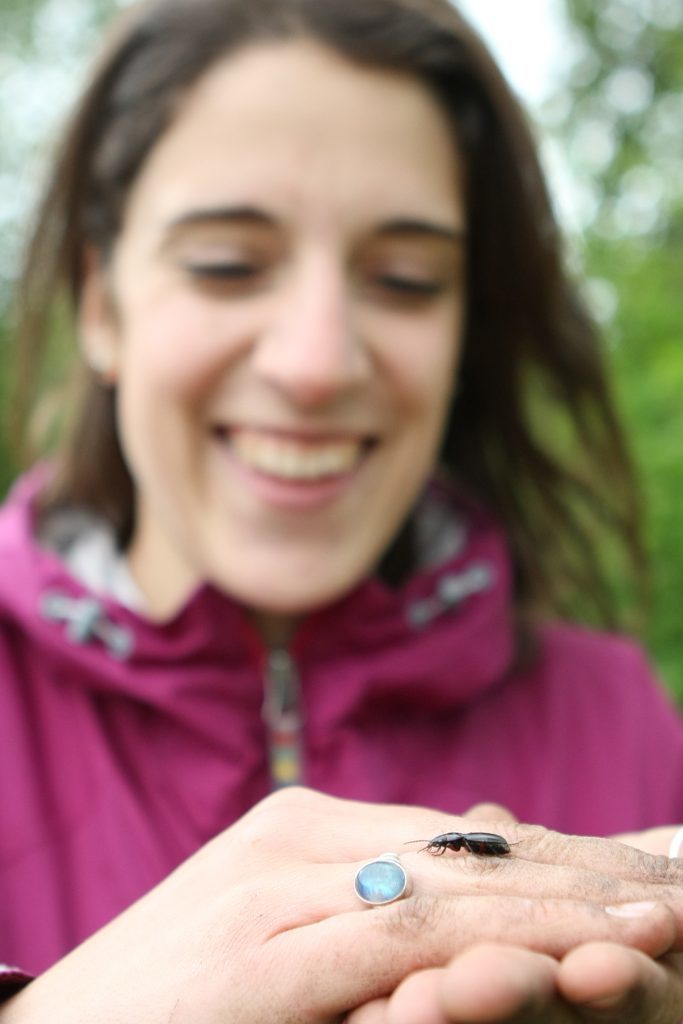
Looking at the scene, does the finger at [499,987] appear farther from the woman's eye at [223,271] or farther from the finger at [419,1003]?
the woman's eye at [223,271]

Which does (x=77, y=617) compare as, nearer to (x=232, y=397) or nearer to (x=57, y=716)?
(x=57, y=716)

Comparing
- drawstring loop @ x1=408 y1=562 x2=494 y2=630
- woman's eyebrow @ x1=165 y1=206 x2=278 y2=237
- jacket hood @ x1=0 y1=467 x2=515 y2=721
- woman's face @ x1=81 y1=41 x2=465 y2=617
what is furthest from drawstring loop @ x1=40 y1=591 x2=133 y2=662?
woman's eyebrow @ x1=165 y1=206 x2=278 y2=237

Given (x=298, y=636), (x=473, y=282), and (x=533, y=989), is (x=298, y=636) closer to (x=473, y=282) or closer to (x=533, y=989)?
(x=473, y=282)

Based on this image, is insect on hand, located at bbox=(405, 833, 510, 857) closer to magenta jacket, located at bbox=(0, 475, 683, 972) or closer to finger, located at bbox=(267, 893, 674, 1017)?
finger, located at bbox=(267, 893, 674, 1017)

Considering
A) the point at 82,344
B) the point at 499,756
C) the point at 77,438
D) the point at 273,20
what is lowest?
the point at 499,756

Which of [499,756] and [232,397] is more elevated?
[232,397]

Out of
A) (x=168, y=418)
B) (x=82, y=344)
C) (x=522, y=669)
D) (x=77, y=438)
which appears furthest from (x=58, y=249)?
(x=522, y=669)
